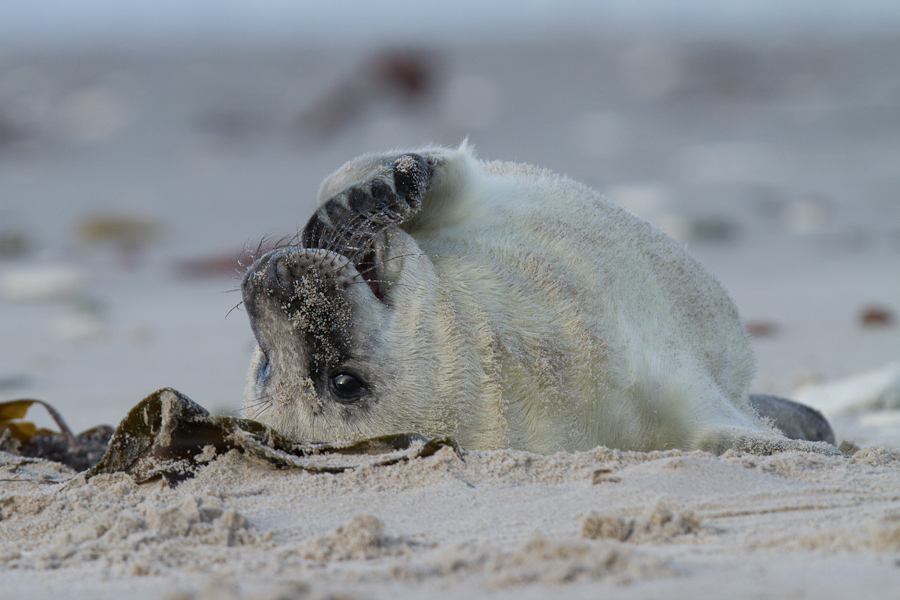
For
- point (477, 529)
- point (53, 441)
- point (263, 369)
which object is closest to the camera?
point (477, 529)

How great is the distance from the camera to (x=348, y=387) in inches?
126

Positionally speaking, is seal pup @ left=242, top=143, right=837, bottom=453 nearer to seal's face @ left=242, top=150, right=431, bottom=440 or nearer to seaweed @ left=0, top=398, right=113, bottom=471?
seal's face @ left=242, top=150, right=431, bottom=440

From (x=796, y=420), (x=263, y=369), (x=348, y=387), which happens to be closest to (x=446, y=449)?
(x=348, y=387)

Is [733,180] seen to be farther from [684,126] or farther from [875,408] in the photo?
[875,408]

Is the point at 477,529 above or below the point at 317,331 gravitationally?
below

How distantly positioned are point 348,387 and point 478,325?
1.48 ft

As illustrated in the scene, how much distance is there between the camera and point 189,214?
42.0ft

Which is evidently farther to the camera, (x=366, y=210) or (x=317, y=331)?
(x=366, y=210)

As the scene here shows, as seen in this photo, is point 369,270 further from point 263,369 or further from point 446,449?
point 446,449

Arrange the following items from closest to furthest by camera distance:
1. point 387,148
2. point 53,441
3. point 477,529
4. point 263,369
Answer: point 477,529
point 263,369
point 53,441
point 387,148

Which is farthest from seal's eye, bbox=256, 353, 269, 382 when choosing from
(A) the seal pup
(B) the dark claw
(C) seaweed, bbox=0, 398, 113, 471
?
(C) seaweed, bbox=0, 398, 113, 471

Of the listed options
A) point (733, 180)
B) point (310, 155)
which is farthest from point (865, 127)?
point (310, 155)

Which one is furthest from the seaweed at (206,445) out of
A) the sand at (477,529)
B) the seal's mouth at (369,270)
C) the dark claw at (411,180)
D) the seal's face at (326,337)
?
the dark claw at (411,180)

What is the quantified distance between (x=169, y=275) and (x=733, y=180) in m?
7.85
